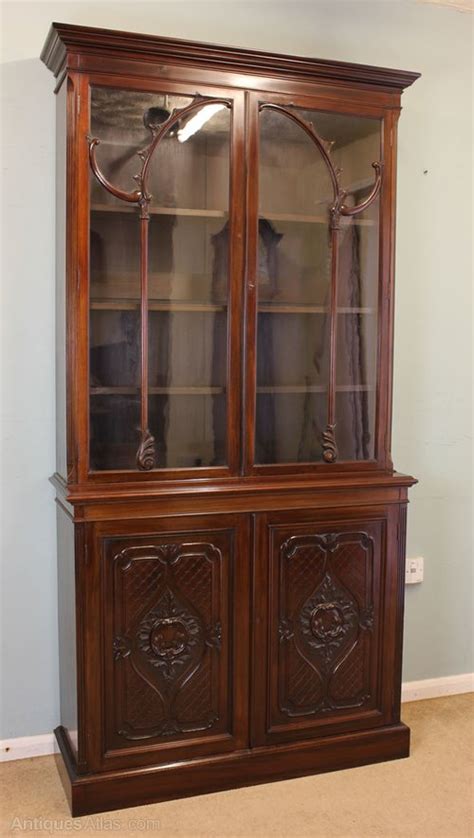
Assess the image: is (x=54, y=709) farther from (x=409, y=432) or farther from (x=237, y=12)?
(x=237, y=12)

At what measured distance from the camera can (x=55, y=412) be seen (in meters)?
2.57

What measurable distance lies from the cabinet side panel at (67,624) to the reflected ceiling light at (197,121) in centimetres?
111

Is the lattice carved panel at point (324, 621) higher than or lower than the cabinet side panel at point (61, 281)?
lower

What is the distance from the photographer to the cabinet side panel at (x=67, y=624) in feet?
7.64

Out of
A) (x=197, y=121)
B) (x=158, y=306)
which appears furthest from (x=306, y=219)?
(x=158, y=306)

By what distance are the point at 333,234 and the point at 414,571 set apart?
4.26 ft

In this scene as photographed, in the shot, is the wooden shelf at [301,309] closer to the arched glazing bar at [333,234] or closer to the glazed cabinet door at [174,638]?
the arched glazing bar at [333,234]

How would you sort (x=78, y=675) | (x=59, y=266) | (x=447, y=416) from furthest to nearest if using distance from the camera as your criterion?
(x=447, y=416) → (x=59, y=266) → (x=78, y=675)

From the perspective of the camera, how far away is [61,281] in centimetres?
241

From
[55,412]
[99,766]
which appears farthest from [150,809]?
Answer: [55,412]

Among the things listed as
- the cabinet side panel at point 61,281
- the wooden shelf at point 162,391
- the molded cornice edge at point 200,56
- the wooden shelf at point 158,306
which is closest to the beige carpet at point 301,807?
the cabinet side panel at point 61,281

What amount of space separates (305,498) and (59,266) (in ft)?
3.26

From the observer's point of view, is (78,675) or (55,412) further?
(55,412)

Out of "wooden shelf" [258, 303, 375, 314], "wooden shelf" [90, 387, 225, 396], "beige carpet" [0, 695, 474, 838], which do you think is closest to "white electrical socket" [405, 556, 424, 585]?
"beige carpet" [0, 695, 474, 838]
